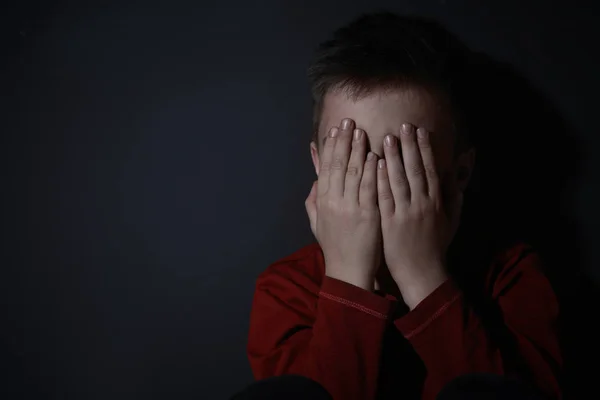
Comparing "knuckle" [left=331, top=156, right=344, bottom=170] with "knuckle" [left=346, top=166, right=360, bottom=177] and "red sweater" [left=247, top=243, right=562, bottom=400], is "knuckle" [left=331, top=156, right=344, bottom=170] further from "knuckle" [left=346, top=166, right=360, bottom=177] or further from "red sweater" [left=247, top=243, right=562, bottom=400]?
"red sweater" [left=247, top=243, right=562, bottom=400]

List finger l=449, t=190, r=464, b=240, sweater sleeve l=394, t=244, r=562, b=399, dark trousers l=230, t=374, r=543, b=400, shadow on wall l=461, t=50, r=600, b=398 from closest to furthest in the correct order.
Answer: dark trousers l=230, t=374, r=543, b=400
sweater sleeve l=394, t=244, r=562, b=399
finger l=449, t=190, r=464, b=240
shadow on wall l=461, t=50, r=600, b=398

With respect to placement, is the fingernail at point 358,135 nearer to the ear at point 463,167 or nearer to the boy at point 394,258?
the boy at point 394,258

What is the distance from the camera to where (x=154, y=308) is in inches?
40.5

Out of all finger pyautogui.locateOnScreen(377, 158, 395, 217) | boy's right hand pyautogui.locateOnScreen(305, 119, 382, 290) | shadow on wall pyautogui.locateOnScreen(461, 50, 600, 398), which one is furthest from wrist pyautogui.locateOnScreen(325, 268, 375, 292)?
shadow on wall pyautogui.locateOnScreen(461, 50, 600, 398)

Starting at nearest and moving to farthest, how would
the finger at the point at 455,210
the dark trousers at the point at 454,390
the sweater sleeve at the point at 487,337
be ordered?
the dark trousers at the point at 454,390 < the sweater sleeve at the point at 487,337 < the finger at the point at 455,210

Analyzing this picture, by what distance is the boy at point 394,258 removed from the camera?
0.72 metres

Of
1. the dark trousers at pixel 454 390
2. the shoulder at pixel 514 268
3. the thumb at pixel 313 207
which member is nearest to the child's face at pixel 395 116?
the thumb at pixel 313 207

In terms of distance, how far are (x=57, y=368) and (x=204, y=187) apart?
52cm

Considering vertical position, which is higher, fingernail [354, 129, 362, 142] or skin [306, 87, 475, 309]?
fingernail [354, 129, 362, 142]

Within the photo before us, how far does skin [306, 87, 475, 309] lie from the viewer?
744 mm

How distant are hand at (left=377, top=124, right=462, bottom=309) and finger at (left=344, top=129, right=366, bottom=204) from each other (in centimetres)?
3

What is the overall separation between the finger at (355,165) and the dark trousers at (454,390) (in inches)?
12.1

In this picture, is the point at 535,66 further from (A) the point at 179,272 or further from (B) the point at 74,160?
(B) the point at 74,160

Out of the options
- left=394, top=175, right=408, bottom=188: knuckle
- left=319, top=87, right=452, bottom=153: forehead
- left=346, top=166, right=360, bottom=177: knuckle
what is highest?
left=319, top=87, right=452, bottom=153: forehead
